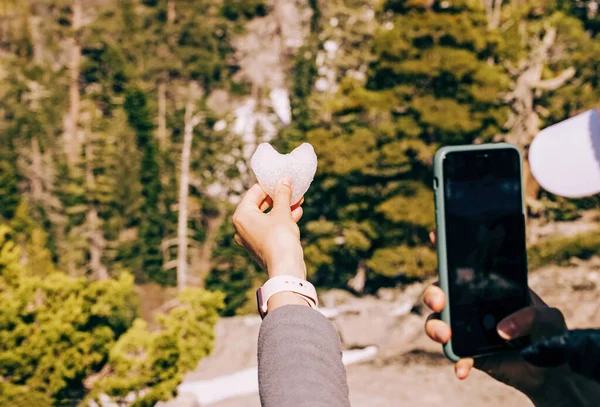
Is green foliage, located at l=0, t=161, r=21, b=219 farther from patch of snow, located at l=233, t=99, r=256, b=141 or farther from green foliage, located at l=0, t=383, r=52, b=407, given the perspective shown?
green foliage, located at l=0, t=383, r=52, b=407

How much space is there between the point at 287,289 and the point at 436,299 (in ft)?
1.38

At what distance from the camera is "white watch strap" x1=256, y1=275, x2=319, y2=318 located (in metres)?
1.51

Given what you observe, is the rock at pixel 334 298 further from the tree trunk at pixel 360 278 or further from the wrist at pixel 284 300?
the wrist at pixel 284 300

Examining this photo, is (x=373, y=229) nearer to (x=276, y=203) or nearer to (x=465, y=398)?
(x=465, y=398)

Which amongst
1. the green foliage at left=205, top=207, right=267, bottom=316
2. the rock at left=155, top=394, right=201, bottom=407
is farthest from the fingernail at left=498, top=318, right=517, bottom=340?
the green foliage at left=205, top=207, right=267, bottom=316

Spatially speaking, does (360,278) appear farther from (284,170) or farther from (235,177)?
(284,170)

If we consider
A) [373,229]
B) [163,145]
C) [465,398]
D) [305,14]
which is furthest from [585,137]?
[305,14]

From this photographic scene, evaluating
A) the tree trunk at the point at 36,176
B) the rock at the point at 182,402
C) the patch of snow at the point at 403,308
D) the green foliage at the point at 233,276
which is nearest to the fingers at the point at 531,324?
the rock at the point at 182,402

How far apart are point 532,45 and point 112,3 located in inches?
1420

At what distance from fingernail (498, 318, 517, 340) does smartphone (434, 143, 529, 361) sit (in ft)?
0.10

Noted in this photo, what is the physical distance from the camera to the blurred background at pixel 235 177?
1360 cm

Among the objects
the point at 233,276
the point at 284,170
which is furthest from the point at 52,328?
the point at 233,276

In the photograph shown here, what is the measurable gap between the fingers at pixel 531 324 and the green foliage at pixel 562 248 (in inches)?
→ 822

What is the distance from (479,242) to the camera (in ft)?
5.56
